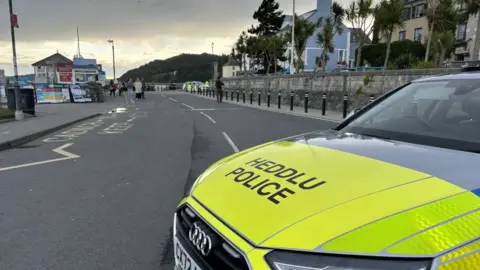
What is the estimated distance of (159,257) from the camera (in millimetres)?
3289

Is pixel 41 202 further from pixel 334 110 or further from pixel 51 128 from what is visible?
pixel 334 110

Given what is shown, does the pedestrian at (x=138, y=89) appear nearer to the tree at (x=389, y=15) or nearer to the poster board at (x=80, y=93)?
the poster board at (x=80, y=93)

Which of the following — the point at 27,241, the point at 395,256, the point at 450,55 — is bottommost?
the point at 27,241

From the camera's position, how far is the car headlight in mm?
1298

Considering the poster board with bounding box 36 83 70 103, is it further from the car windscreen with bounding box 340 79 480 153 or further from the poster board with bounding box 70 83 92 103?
the car windscreen with bounding box 340 79 480 153

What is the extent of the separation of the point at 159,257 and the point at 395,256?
2.47 meters

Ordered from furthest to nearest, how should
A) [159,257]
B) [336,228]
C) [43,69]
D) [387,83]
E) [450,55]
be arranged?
1. [43,69]
2. [450,55]
3. [387,83]
4. [159,257]
5. [336,228]

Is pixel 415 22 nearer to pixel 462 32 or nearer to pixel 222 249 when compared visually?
pixel 462 32

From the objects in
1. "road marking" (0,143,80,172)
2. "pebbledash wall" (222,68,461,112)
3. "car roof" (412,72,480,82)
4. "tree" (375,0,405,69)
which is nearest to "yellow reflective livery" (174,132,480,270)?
"car roof" (412,72,480,82)

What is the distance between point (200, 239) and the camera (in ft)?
5.94

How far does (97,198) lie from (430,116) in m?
4.13

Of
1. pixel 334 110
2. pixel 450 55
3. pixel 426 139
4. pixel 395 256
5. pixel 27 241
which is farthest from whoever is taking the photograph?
pixel 450 55

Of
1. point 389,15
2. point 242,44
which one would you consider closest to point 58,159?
point 389,15

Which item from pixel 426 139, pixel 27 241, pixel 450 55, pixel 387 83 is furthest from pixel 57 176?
pixel 450 55
